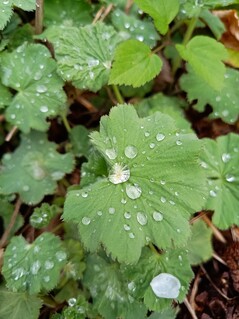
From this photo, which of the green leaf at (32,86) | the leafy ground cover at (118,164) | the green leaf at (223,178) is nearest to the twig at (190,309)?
the leafy ground cover at (118,164)

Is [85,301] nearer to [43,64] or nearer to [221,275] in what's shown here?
[221,275]

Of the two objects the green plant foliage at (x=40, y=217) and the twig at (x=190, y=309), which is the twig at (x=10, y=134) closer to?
the green plant foliage at (x=40, y=217)

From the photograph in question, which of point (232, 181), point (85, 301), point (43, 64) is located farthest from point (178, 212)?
point (43, 64)

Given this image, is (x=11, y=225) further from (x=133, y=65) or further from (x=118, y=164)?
(x=133, y=65)

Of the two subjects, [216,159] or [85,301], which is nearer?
[85,301]

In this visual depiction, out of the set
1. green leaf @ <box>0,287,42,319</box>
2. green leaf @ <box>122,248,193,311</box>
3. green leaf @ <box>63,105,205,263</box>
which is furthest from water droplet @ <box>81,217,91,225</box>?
green leaf @ <box>0,287,42,319</box>

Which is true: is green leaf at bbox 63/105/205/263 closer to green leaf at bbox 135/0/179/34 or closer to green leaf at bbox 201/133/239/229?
green leaf at bbox 201/133/239/229
